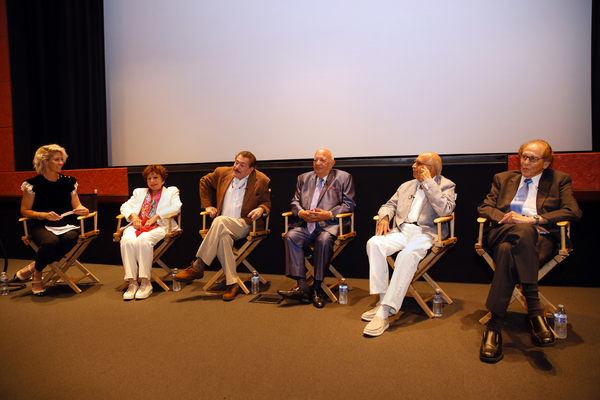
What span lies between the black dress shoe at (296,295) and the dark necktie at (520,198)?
1.66 m

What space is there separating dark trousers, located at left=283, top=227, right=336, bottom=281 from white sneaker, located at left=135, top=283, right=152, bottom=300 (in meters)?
1.24

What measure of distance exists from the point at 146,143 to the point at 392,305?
369cm

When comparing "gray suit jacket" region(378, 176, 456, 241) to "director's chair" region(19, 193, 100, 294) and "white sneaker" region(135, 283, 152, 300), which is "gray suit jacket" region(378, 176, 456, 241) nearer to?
"white sneaker" region(135, 283, 152, 300)

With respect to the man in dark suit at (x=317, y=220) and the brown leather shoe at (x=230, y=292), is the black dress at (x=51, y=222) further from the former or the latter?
the man in dark suit at (x=317, y=220)

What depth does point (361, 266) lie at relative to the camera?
3842 mm

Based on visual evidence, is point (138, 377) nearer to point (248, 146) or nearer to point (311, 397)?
point (311, 397)

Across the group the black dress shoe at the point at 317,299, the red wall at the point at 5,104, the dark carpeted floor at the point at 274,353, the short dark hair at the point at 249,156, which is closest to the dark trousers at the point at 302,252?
the black dress shoe at the point at 317,299

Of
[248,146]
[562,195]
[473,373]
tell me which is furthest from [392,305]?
[248,146]

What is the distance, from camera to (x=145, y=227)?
3.54 meters

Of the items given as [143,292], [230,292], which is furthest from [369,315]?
[143,292]

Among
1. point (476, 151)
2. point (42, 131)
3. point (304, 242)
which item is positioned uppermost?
point (42, 131)

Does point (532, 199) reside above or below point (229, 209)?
above

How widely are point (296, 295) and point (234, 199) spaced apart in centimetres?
108

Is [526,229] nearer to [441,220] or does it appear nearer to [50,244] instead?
[441,220]
